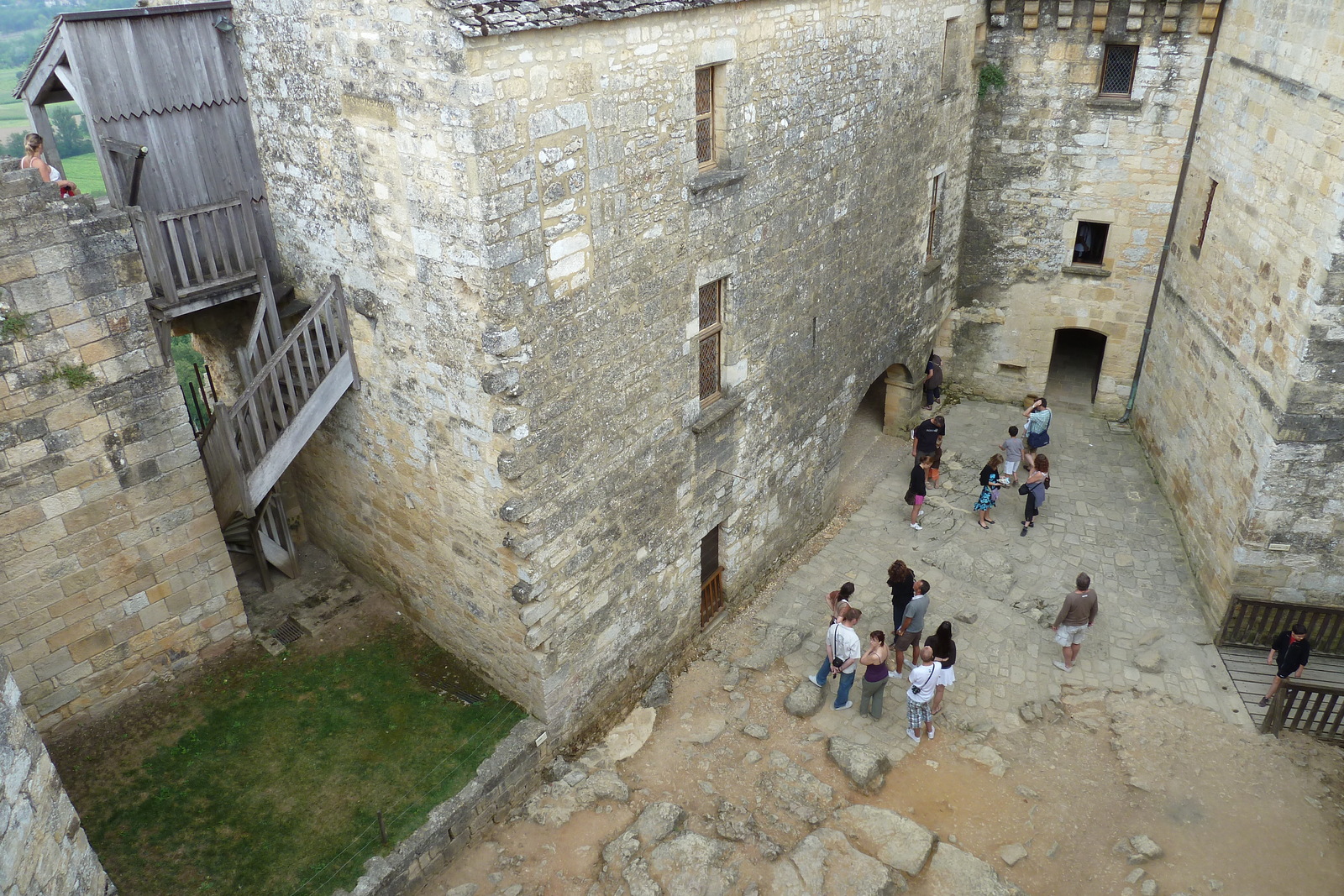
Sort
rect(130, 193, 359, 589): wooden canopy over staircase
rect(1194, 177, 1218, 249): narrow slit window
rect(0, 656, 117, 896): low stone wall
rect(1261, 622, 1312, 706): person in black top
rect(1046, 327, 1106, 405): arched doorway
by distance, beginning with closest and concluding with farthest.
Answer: rect(0, 656, 117, 896): low stone wall
rect(130, 193, 359, 589): wooden canopy over staircase
rect(1261, 622, 1312, 706): person in black top
rect(1194, 177, 1218, 249): narrow slit window
rect(1046, 327, 1106, 405): arched doorway

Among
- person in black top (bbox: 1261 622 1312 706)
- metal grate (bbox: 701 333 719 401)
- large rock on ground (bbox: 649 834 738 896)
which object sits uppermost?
metal grate (bbox: 701 333 719 401)

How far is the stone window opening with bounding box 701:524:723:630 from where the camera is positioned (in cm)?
1049

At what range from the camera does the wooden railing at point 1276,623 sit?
10.0m

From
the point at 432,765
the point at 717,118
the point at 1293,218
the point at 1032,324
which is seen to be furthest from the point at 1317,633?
the point at 432,765

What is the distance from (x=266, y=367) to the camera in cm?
768

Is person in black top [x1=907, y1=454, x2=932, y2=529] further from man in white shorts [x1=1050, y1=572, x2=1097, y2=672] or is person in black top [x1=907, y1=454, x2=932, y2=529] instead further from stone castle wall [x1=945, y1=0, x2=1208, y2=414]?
stone castle wall [x1=945, y1=0, x2=1208, y2=414]

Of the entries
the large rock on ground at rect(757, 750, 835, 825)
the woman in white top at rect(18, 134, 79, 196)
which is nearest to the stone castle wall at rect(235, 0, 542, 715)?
the woman in white top at rect(18, 134, 79, 196)

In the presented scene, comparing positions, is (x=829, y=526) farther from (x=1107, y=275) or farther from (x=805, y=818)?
(x=1107, y=275)

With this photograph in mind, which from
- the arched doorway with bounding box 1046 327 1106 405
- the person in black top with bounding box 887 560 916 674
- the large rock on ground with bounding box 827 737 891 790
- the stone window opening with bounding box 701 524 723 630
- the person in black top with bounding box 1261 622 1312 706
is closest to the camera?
the large rock on ground with bounding box 827 737 891 790

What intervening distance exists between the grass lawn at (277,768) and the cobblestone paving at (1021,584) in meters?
4.03

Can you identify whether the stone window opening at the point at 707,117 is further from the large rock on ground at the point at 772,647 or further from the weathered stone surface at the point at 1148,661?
the weathered stone surface at the point at 1148,661

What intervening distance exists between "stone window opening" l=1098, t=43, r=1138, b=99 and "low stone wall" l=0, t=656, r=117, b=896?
1456 centimetres

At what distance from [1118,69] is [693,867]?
12336 millimetres

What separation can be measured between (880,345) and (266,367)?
830 centimetres
